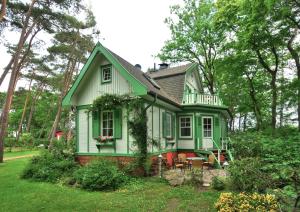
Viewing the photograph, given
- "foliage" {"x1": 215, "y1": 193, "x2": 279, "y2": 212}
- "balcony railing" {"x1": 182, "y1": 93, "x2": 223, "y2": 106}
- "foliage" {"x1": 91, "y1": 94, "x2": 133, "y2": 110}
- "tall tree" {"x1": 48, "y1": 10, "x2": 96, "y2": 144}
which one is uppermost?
"tall tree" {"x1": 48, "y1": 10, "x2": 96, "y2": 144}

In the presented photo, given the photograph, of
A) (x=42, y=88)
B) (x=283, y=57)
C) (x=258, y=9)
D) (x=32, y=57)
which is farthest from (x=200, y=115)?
(x=42, y=88)

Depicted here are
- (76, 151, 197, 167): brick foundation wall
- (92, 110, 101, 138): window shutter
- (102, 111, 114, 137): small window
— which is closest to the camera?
(76, 151, 197, 167): brick foundation wall

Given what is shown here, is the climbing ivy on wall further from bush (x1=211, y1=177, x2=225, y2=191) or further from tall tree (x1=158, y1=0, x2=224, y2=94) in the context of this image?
tall tree (x1=158, y1=0, x2=224, y2=94)

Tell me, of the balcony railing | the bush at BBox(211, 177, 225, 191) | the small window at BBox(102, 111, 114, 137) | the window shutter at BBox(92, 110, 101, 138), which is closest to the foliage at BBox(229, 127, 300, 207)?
the bush at BBox(211, 177, 225, 191)

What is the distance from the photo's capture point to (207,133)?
555 inches

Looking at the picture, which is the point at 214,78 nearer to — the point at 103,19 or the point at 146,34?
the point at 146,34

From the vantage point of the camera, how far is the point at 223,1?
14.9 meters

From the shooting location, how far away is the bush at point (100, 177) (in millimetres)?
8055

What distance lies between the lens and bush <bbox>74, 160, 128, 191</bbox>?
317 inches

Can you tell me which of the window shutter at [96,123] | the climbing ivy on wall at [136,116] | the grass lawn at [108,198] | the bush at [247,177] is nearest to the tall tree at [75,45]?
the window shutter at [96,123]

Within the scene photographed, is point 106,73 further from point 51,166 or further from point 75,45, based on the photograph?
point 75,45

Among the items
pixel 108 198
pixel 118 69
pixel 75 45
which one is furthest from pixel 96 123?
pixel 75 45

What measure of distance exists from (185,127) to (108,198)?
8044 millimetres

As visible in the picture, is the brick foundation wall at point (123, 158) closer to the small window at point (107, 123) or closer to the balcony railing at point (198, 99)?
the small window at point (107, 123)
